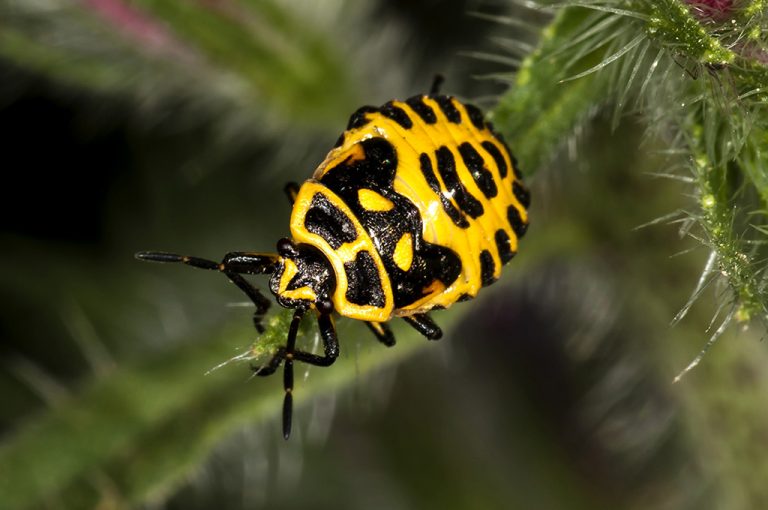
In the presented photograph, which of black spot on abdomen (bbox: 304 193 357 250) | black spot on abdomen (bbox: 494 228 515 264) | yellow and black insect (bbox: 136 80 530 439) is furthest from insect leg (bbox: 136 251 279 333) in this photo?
black spot on abdomen (bbox: 494 228 515 264)

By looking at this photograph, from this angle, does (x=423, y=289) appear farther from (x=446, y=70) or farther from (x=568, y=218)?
(x=446, y=70)

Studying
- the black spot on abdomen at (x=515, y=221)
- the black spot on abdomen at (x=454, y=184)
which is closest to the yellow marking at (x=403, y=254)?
the black spot on abdomen at (x=454, y=184)

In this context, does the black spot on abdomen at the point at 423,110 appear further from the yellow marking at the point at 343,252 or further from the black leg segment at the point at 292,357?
the black leg segment at the point at 292,357

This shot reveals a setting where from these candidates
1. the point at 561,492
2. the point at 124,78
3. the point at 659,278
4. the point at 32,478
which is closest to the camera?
the point at 32,478

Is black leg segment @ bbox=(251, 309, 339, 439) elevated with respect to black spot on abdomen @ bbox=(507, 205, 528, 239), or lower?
lower

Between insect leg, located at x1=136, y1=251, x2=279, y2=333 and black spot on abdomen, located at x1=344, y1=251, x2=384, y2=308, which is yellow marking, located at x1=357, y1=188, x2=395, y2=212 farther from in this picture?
insect leg, located at x1=136, y1=251, x2=279, y2=333

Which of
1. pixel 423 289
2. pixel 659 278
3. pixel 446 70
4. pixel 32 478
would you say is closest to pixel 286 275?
pixel 423 289

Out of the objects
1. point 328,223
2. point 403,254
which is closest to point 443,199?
point 403,254
